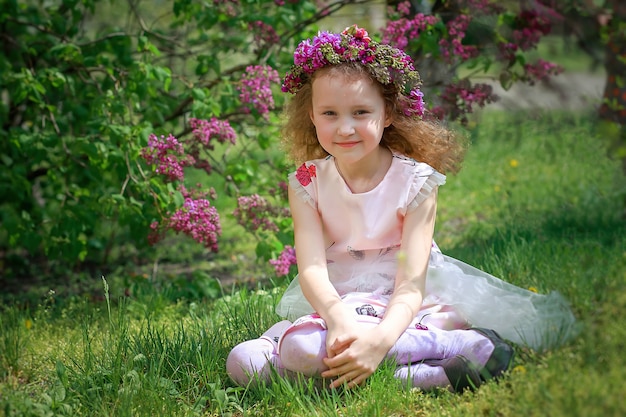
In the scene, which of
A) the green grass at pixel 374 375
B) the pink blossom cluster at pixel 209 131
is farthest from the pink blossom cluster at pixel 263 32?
the green grass at pixel 374 375

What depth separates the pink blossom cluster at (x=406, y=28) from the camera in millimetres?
3615

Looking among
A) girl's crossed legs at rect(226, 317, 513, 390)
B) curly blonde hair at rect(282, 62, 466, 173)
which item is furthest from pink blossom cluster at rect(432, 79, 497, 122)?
girl's crossed legs at rect(226, 317, 513, 390)

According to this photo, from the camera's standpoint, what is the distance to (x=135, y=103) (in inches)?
147

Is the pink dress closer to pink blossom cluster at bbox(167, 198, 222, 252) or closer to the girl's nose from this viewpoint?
the girl's nose

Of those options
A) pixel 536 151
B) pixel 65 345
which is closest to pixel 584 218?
pixel 536 151

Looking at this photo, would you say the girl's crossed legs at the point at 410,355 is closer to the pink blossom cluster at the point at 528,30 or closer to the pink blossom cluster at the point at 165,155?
the pink blossom cluster at the point at 165,155

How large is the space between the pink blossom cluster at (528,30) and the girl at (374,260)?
878mm

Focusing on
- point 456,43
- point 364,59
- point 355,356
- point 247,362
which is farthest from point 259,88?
point 355,356

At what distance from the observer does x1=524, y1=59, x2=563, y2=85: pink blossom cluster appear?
3.10 m

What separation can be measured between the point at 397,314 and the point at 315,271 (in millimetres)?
329

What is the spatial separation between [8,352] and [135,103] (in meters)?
1.35

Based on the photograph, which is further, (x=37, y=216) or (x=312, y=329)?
(x=37, y=216)

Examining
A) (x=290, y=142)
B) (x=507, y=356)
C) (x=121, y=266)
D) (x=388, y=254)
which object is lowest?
(x=121, y=266)

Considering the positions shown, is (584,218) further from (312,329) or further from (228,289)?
(312,329)
